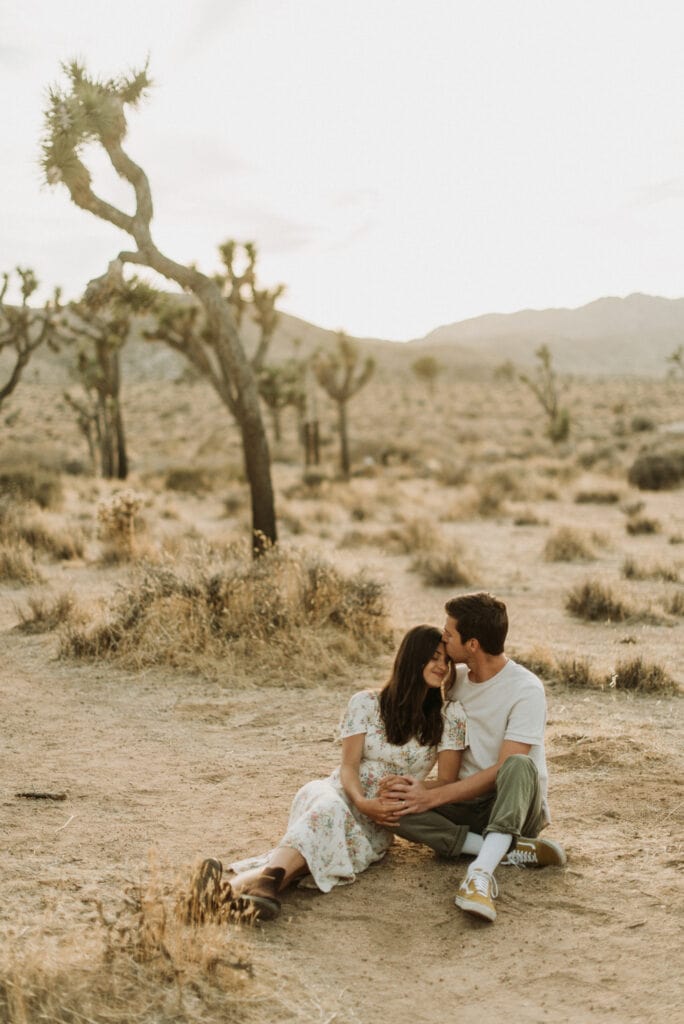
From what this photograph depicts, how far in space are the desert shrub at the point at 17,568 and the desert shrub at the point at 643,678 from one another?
6882 millimetres

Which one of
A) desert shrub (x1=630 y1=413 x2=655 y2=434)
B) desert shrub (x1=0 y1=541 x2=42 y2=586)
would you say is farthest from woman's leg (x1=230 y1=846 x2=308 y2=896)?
desert shrub (x1=630 y1=413 x2=655 y2=434)

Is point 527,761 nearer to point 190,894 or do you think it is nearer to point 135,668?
point 190,894

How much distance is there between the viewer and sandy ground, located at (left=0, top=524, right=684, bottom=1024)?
12.2 ft

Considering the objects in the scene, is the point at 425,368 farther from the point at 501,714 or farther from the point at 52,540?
the point at 501,714

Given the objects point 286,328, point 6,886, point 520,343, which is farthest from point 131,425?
point 520,343

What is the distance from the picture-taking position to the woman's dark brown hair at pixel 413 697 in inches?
183

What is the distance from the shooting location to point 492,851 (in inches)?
175

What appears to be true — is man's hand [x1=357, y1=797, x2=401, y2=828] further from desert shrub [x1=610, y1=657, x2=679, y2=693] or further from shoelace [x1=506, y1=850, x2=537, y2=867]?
desert shrub [x1=610, y1=657, x2=679, y2=693]

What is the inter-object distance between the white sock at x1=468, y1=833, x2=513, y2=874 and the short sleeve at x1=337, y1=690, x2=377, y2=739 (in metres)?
0.76

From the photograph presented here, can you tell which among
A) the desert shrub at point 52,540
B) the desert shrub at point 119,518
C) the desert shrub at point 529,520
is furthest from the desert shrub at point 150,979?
the desert shrub at point 529,520

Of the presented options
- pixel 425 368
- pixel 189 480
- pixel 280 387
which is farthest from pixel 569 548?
pixel 425 368

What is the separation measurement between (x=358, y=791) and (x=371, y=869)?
1.39 ft

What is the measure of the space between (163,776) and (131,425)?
5053cm

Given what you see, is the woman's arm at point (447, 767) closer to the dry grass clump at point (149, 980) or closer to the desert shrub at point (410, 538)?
the dry grass clump at point (149, 980)
